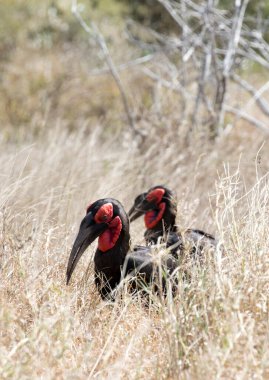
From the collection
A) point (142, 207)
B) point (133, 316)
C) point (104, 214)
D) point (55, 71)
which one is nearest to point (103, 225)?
point (104, 214)

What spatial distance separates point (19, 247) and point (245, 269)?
129 cm

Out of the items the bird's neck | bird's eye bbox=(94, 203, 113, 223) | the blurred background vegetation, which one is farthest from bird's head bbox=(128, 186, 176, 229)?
the blurred background vegetation

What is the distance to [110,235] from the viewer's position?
4.64 m

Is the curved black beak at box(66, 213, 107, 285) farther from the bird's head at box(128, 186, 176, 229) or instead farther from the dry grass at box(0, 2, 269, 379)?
the bird's head at box(128, 186, 176, 229)

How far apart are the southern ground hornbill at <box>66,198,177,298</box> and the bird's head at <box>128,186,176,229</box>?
1.20 m

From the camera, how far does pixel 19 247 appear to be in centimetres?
419

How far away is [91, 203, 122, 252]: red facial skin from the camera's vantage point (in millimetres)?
4508

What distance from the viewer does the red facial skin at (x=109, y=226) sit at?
4.51m

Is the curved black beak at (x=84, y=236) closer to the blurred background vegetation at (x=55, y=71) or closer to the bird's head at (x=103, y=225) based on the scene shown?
the bird's head at (x=103, y=225)

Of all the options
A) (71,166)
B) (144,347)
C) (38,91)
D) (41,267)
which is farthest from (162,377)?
(38,91)

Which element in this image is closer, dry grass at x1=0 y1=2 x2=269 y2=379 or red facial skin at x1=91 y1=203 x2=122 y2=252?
dry grass at x1=0 y1=2 x2=269 y2=379

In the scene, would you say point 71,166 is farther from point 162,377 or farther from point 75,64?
point 75,64

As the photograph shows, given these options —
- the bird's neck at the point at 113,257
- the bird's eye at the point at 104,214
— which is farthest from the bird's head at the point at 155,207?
the bird's eye at the point at 104,214

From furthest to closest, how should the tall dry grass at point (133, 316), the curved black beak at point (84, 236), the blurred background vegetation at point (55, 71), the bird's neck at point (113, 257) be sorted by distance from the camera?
the blurred background vegetation at point (55, 71) → the bird's neck at point (113, 257) → the curved black beak at point (84, 236) → the tall dry grass at point (133, 316)
